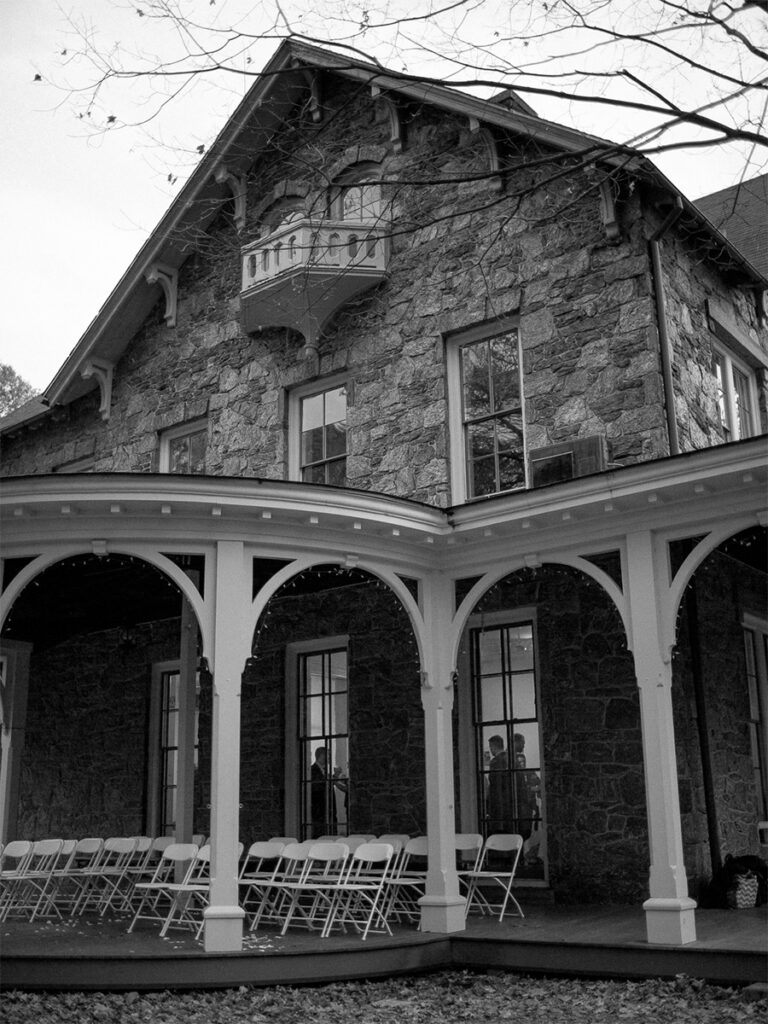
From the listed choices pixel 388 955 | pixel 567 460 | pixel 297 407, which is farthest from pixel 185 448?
pixel 388 955

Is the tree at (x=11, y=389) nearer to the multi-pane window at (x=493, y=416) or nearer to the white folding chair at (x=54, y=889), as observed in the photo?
the white folding chair at (x=54, y=889)

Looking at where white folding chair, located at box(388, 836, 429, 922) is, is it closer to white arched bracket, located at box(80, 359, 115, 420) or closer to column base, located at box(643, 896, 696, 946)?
column base, located at box(643, 896, 696, 946)

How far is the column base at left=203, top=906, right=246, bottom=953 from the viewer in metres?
7.70

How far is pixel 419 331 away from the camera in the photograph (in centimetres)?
1204

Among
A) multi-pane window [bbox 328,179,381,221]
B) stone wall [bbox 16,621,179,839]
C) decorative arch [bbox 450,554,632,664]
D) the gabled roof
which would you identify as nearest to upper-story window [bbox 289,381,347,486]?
multi-pane window [bbox 328,179,381,221]

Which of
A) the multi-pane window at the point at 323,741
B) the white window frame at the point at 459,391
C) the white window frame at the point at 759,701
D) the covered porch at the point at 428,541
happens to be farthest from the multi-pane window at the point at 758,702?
the multi-pane window at the point at 323,741

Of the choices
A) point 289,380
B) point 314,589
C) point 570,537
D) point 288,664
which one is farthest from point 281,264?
point 570,537

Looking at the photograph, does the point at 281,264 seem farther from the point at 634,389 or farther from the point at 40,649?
the point at 40,649

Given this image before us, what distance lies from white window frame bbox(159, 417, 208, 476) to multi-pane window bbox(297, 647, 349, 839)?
11.2ft

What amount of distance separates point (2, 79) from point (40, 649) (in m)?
9.49

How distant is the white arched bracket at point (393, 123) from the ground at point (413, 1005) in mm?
8815

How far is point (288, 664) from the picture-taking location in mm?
12383

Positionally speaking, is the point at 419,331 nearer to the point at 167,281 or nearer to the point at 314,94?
the point at 314,94

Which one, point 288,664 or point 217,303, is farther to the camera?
point 217,303
